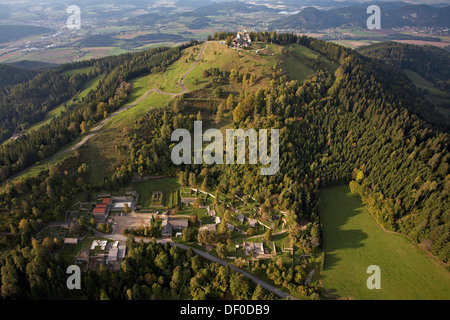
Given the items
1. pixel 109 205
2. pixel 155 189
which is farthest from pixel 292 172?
pixel 109 205

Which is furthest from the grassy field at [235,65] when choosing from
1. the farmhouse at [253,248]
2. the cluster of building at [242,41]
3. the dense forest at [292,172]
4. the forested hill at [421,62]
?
the forested hill at [421,62]

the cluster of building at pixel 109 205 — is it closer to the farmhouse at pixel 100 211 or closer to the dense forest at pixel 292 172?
the farmhouse at pixel 100 211

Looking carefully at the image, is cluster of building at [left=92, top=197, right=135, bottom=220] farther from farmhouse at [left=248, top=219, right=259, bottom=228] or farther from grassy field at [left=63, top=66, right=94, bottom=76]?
grassy field at [left=63, top=66, right=94, bottom=76]

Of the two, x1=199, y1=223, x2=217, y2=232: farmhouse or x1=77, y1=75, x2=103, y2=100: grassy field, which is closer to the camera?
x1=199, y1=223, x2=217, y2=232: farmhouse

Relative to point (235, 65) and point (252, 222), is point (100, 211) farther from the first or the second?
point (235, 65)

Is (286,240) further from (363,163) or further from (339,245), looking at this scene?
(363,163)

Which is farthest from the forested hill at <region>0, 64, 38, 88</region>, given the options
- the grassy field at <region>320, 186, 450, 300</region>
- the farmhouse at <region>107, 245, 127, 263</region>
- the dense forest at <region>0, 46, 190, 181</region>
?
the grassy field at <region>320, 186, 450, 300</region>
